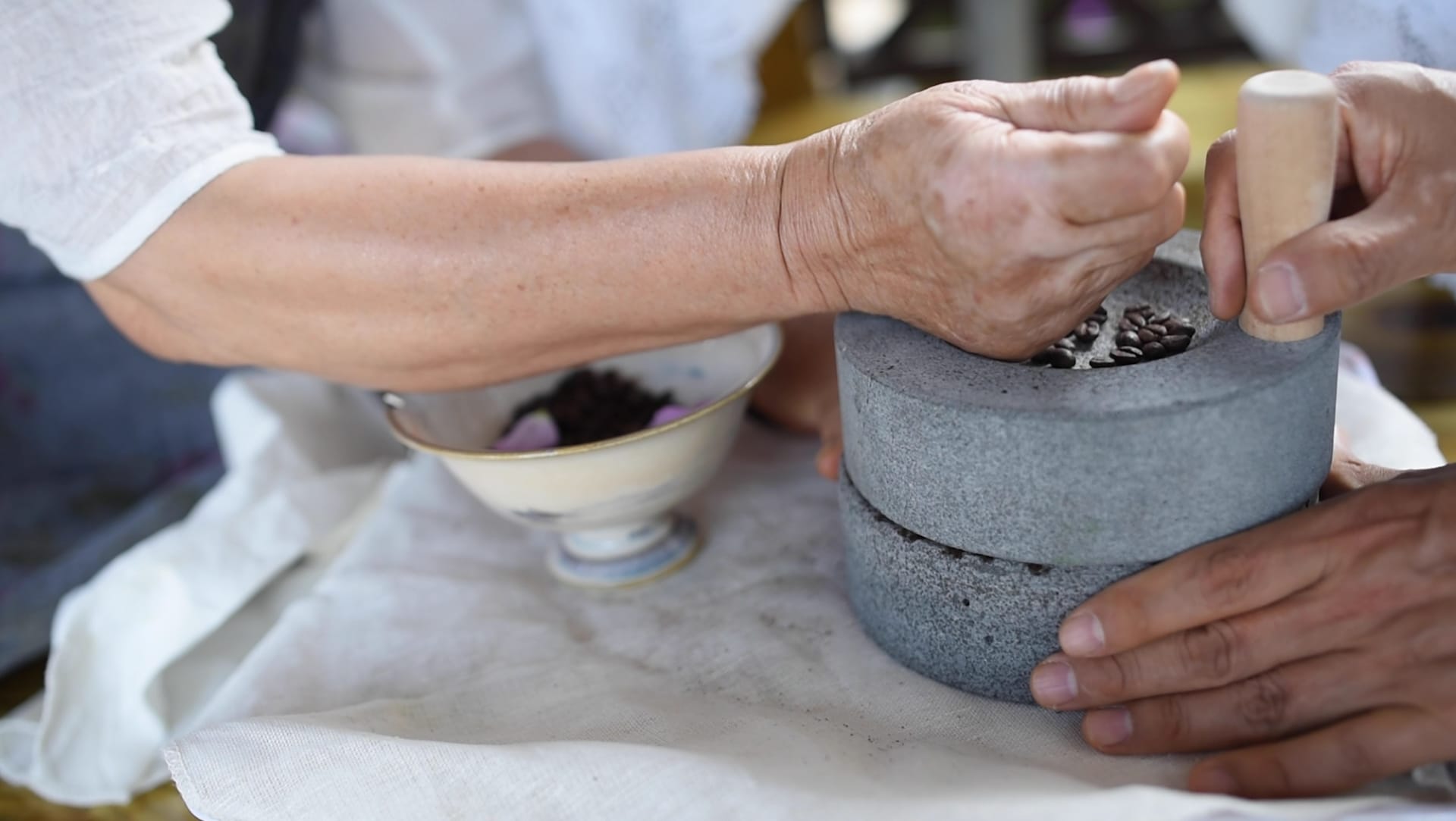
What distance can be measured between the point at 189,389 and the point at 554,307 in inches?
37.8

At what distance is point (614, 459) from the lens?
847 millimetres

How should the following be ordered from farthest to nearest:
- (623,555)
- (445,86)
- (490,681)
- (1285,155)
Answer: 1. (445,86)
2. (623,555)
3. (490,681)
4. (1285,155)

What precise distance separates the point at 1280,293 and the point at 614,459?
0.45 m

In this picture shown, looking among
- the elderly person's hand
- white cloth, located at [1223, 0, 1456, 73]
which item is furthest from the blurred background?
the elderly person's hand

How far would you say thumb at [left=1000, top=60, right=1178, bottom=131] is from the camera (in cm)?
63

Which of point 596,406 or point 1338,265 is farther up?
point 1338,265

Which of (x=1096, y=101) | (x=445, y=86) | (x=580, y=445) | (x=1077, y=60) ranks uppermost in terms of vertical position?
(x=1096, y=101)

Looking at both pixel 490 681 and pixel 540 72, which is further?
pixel 540 72

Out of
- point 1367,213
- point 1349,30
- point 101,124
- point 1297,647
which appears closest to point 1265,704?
point 1297,647

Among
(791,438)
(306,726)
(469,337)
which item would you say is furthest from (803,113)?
(306,726)

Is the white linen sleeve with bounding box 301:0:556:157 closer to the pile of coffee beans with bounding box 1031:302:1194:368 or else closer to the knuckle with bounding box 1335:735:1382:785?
the pile of coffee beans with bounding box 1031:302:1194:368

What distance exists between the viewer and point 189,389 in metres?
1.58

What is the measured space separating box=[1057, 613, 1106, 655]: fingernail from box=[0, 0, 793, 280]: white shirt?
678mm

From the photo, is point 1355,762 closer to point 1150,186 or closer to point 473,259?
point 1150,186
